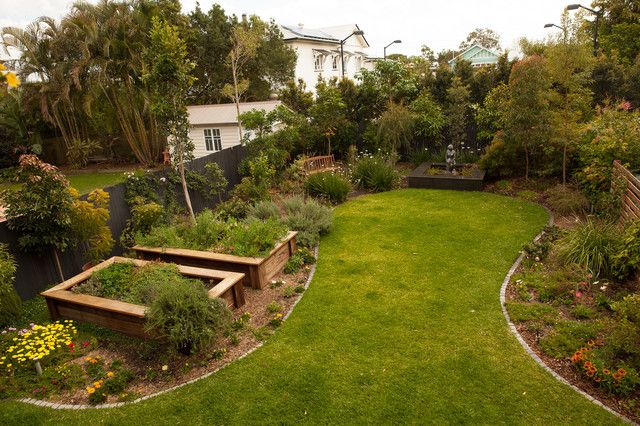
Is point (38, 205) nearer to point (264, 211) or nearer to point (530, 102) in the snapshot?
point (264, 211)

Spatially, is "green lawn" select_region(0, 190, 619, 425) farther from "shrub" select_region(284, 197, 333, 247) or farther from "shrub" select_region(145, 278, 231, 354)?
"shrub" select_region(284, 197, 333, 247)

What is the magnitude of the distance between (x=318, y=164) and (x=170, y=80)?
6723 mm

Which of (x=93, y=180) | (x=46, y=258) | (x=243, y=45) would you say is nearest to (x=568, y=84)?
(x=46, y=258)

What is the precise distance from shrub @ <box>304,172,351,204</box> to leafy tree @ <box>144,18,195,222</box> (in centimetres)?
367

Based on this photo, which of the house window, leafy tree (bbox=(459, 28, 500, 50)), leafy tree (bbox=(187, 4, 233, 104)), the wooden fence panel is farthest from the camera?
leafy tree (bbox=(459, 28, 500, 50))

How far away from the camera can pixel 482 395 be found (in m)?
3.89

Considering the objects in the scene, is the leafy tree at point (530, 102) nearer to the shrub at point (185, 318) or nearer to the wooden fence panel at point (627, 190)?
the wooden fence panel at point (627, 190)

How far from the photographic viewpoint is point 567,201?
8547 millimetres

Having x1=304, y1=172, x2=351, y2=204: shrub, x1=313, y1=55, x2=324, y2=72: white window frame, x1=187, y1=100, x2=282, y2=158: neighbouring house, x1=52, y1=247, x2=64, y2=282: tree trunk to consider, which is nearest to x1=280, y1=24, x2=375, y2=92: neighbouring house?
x1=313, y1=55, x2=324, y2=72: white window frame

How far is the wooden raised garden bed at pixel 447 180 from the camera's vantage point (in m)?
11.1

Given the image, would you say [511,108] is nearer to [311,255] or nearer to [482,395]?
[311,255]

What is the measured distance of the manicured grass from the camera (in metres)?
15.4

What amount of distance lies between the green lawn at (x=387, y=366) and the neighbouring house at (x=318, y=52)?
70.9 feet

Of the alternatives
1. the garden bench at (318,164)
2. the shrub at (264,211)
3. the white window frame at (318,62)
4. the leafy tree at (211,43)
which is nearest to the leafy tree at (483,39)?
the white window frame at (318,62)
